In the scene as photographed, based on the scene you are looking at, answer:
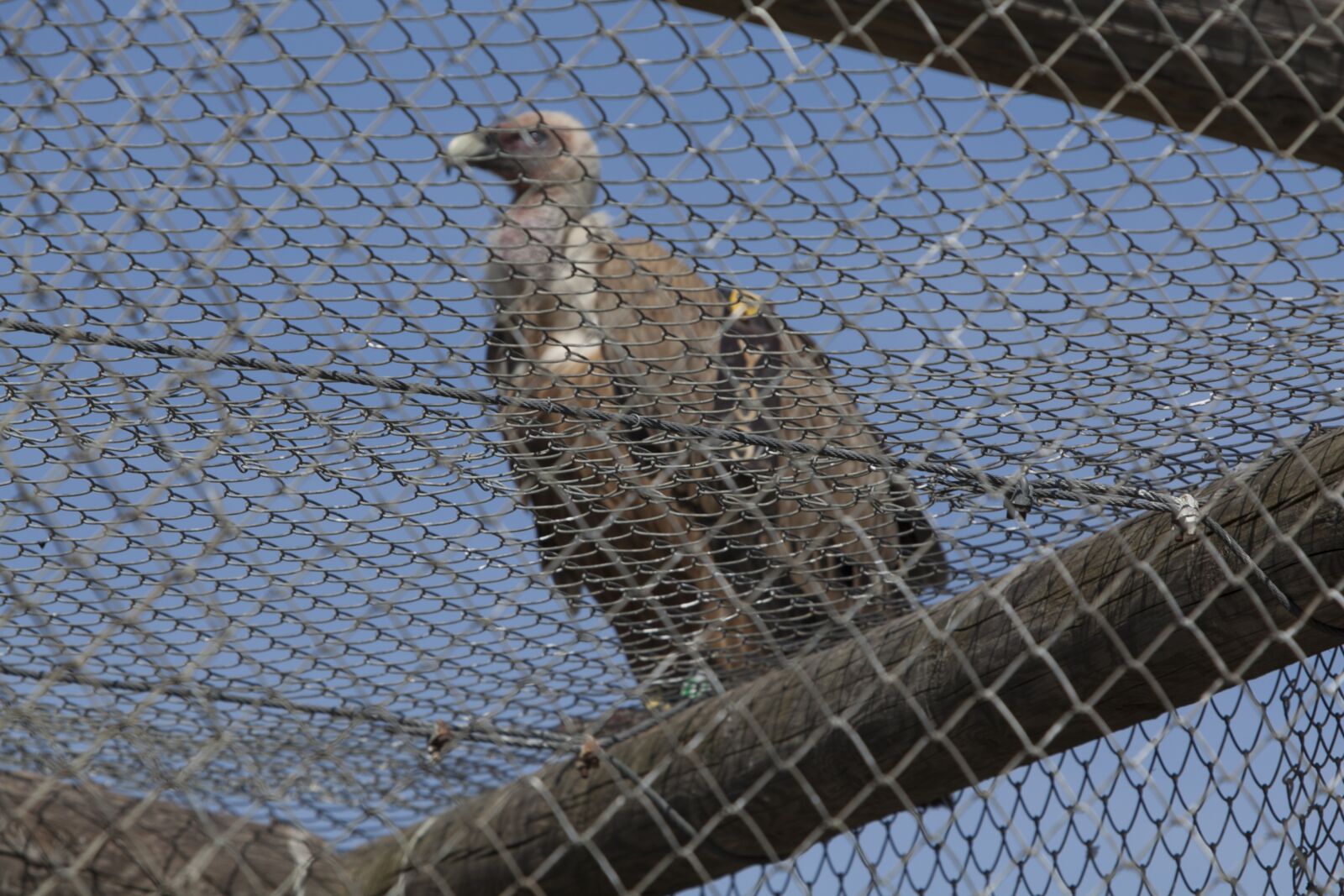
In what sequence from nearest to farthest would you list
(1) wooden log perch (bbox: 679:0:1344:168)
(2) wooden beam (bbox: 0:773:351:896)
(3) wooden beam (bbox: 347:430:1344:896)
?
(1) wooden log perch (bbox: 679:0:1344:168) → (3) wooden beam (bbox: 347:430:1344:896) → (2) wooden beam (bbox: 0:773:351:896)

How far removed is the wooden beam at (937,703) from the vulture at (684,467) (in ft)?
0.36

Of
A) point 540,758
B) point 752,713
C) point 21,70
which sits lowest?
point 540,758

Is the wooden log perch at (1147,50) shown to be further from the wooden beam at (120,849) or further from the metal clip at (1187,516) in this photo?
the wooden beam at (120,849)

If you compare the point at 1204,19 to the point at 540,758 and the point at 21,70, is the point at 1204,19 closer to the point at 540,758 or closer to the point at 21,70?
the point at 21,70

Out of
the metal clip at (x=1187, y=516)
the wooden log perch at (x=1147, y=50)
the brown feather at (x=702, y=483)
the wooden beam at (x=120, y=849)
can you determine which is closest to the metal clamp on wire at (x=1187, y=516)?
the metal clip at (x=1187, y=516)

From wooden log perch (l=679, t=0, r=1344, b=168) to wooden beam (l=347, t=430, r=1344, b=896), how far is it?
16.6 inches

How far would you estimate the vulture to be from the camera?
1982 mm

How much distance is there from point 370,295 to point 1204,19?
3.30 feet

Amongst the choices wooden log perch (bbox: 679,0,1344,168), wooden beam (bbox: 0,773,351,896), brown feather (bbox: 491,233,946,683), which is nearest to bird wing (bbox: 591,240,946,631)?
brown feather (bbox: 491,233,946,683)

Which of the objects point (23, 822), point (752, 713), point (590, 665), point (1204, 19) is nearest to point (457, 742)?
point (590, 665)

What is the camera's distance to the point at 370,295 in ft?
5.88

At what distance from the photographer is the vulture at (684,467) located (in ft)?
6.50

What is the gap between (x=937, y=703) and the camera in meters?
2.08

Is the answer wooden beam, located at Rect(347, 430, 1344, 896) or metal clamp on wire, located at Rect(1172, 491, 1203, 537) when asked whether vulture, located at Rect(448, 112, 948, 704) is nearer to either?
wooden beam, located at Rect(347, 430, 1344, 896)
